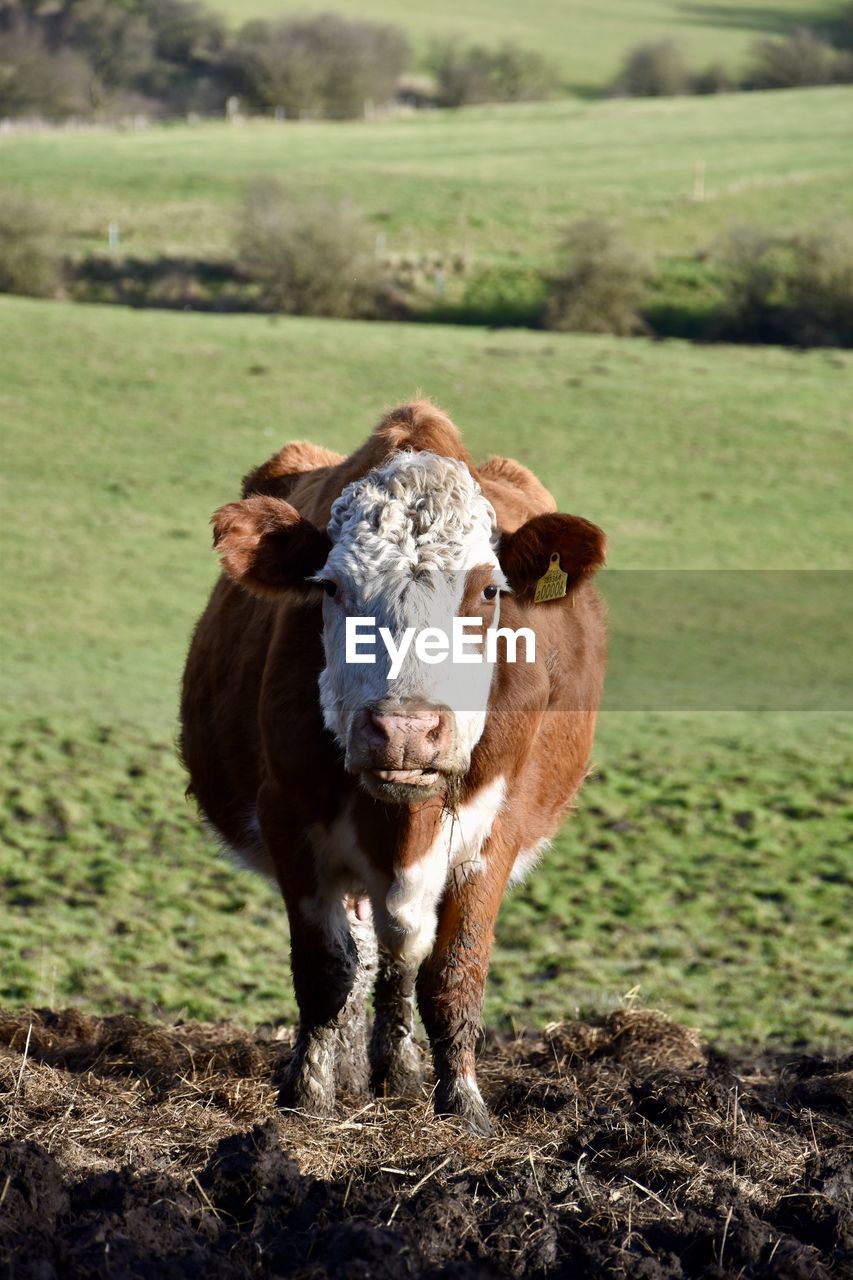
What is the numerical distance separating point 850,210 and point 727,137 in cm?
1958

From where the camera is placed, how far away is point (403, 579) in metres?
5.32

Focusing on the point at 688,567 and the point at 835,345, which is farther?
the point at 835,345

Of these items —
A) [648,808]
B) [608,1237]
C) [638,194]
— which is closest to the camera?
[608,1237]

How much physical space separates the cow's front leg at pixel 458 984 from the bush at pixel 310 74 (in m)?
79.0

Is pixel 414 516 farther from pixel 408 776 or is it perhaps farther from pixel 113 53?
pixel 113 53

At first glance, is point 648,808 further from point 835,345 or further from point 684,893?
point 835,345

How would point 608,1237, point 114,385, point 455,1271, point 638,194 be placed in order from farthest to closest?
point 638,194
point 114,385
point 608,1237
point 455,1271

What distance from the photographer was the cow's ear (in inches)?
220

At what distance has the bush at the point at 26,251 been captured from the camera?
38.8m

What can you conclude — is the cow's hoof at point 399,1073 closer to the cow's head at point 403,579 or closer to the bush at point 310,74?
the cow's head at point 403,579

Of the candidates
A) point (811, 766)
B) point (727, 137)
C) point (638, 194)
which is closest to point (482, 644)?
point (811, 766)

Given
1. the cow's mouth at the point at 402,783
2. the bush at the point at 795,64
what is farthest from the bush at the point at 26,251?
the bush at the point at 795,64

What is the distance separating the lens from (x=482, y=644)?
5.54 meters

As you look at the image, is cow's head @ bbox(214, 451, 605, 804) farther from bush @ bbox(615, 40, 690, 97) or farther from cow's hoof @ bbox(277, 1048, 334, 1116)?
bush @ bbox(615, 40, 690, 97)
